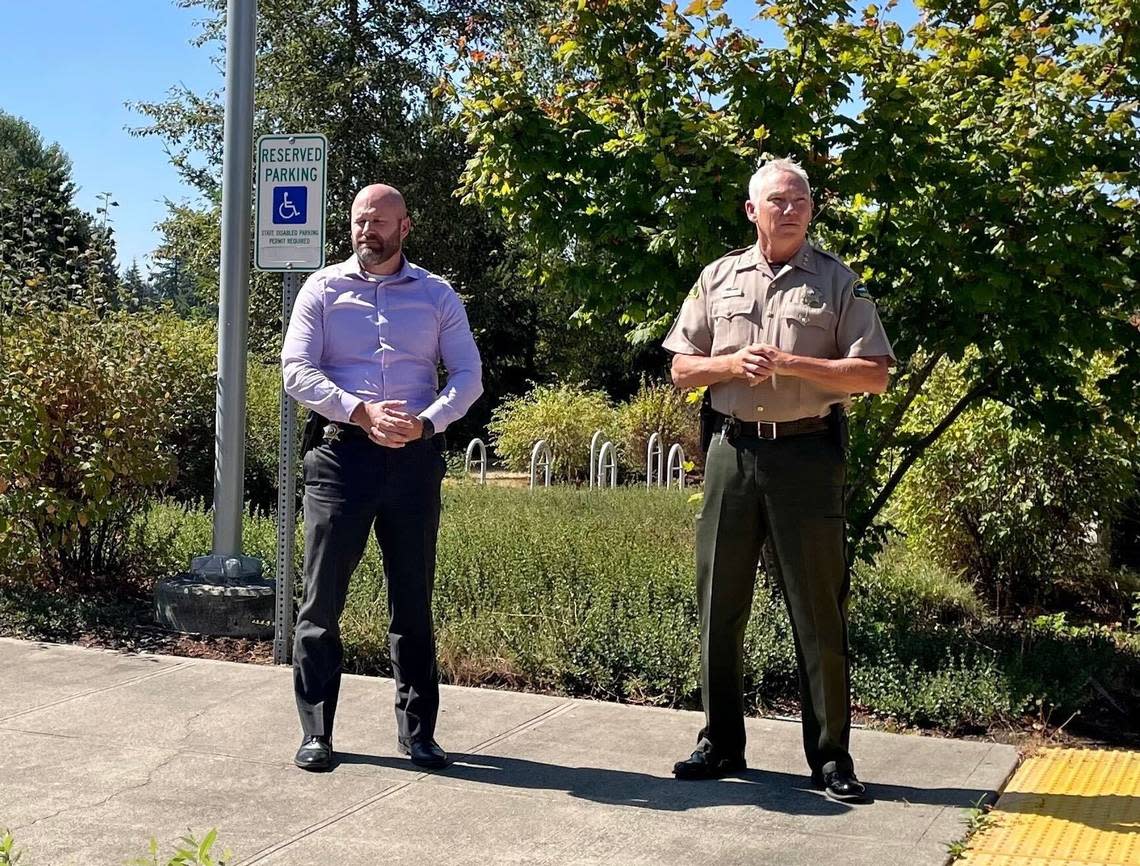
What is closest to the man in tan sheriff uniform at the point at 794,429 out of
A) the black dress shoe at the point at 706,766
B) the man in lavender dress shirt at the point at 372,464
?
the black dress shoe at the point at 706,766

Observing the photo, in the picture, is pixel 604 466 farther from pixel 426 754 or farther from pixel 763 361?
pixel 763 361

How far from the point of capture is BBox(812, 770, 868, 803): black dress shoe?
461cm

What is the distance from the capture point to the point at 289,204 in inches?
258

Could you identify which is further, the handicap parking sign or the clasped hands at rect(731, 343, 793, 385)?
the handicap parking sign

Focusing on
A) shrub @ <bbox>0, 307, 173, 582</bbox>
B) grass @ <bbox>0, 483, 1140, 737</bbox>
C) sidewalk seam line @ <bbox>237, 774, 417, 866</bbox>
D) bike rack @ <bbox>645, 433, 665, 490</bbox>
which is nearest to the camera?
sidewalk seam line @ <bbox>237, 774, 417, 866</bbox>

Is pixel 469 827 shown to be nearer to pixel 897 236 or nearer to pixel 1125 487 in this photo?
pixel 897 236

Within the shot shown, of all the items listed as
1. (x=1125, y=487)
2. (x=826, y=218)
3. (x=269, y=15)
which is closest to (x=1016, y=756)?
(x=826, y=218)

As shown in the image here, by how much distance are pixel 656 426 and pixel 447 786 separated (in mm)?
17957

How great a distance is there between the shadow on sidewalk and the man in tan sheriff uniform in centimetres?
14

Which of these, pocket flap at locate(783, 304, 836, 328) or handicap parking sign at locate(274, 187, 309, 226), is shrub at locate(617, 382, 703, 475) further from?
pocket flap at locate(783, 304, 836, 328)

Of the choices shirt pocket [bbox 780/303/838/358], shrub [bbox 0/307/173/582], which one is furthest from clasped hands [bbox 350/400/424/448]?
shrub [bbox 0/307/173/582]

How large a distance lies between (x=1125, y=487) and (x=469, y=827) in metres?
6.42

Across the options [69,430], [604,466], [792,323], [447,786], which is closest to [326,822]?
[447,786]

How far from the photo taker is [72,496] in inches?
308
